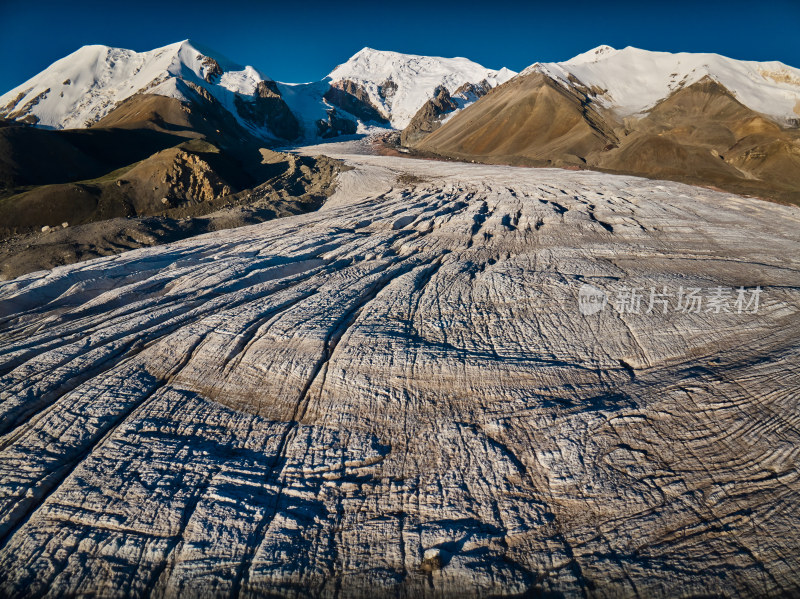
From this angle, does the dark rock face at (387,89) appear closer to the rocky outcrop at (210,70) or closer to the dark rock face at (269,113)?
the dark rock face at (269,113)

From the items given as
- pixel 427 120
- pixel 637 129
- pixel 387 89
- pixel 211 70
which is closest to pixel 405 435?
pixel 637 129

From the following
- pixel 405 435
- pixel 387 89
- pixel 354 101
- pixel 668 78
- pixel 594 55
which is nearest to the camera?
pixel 405 435

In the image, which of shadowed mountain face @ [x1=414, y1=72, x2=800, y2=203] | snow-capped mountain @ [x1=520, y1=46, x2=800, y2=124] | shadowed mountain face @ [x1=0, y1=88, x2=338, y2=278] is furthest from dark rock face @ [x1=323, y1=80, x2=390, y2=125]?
shadowed mountain face @ [x1=0, y1=88, x2=338, y2=278]

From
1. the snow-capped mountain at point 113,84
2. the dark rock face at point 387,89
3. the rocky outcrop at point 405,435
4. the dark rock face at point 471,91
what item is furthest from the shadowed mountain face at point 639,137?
the dark rock face at point 387,89

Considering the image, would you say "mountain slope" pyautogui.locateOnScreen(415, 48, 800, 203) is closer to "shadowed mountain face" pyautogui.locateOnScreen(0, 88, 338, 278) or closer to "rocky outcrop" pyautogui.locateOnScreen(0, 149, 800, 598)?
"rocky outcrop" pyautogui.locateOnScreen(0, 149, 800, 598)

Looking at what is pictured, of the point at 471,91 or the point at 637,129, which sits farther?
the point at 471,91

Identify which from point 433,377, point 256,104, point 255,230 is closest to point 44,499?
point 433,377

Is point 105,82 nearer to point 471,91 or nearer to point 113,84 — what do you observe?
point 113,84
